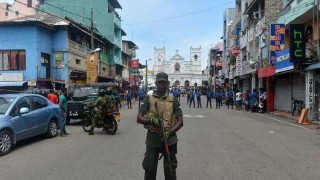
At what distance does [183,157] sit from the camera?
893cm

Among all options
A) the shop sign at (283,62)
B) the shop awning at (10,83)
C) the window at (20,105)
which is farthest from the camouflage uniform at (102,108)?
the shop awning at (10,83)

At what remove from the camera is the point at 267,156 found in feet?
30.0

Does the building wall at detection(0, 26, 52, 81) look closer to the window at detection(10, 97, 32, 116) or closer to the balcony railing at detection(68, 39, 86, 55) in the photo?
the balcony railing at detection(68, 39, 86, 55)

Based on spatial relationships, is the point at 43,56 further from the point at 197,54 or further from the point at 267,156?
the point at 197,54

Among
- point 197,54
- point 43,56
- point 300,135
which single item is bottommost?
point 300,135

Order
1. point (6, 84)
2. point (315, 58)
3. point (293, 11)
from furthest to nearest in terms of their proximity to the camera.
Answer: point (6, 84) → point (293, 11) → point (315, 58)

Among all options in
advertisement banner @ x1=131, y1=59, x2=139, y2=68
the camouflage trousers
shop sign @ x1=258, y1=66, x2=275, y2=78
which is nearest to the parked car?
the camouflage trousers

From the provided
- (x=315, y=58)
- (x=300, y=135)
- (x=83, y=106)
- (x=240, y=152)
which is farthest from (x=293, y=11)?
(x=240, y=152)

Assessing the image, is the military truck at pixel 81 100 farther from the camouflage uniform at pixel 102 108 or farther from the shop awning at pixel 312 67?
the shop awning at pixel 312 67

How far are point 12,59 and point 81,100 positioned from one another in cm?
1557

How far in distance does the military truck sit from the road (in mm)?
4634

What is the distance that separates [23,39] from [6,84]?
163 inches

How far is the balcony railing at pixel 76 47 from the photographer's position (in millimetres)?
35694

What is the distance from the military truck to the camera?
58.6ft
